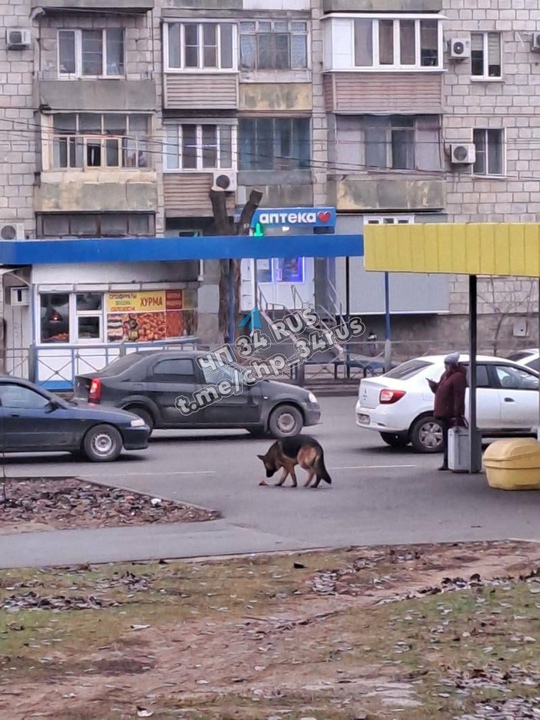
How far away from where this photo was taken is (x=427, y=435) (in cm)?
2153

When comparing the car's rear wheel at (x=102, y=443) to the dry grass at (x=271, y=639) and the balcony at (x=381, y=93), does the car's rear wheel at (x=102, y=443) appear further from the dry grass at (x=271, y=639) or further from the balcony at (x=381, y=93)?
the balcony at (x=381, y=93)

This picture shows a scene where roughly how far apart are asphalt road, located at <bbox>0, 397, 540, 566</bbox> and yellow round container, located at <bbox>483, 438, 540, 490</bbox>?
193 mm

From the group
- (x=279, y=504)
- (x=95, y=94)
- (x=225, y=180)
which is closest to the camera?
(x=279, y=504)

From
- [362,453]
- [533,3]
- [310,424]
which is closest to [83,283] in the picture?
[310,424]

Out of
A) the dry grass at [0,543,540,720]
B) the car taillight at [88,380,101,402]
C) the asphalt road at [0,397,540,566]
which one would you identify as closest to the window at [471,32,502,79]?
the asphalt road at [0,397,540,566]

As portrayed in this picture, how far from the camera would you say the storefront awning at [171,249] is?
1271 inches

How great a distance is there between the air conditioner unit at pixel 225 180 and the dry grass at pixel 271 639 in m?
31.6

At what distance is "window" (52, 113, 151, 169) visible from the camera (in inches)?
1679

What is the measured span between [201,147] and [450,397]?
85.7 ft

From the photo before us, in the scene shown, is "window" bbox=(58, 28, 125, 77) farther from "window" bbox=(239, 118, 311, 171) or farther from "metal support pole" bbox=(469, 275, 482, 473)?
"metal support pole" bbox=(469, 275, 482, 473)

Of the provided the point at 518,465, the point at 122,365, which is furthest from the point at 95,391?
the point at 518,465

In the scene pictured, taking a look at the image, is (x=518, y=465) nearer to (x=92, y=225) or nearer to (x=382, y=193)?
(x=92, y=225)

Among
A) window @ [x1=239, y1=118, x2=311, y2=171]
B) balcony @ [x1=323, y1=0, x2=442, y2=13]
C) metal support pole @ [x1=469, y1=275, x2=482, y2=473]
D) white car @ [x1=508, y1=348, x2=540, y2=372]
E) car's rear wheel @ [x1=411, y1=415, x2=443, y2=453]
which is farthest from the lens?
window @ [x1=239, y1=118, x2=311, y2=171]

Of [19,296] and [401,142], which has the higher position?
[401,142]
